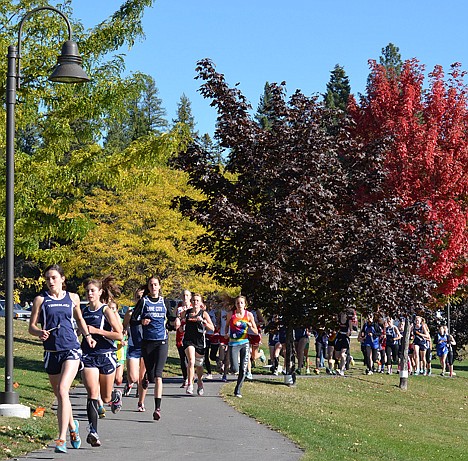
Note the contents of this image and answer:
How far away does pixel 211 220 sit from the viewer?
2080 cm

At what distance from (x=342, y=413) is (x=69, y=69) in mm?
8806

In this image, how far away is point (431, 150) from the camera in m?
27.0

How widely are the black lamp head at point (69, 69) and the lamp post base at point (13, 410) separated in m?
4.35

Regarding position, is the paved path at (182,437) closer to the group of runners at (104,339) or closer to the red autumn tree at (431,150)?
the group of runners at (104,339)

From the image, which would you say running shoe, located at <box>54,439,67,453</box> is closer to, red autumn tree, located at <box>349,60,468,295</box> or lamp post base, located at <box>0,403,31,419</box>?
lamp post base, located at <box>0,403,31,419</box>

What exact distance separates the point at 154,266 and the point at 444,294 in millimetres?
15656

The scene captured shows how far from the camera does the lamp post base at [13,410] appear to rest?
42.0 feet

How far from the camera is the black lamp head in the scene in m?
13.2

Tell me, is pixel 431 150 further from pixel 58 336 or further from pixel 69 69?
pixel 58 336


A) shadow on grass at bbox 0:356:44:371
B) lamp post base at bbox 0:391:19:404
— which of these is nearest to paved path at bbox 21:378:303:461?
lamp post base at bbox 0:391:19:404

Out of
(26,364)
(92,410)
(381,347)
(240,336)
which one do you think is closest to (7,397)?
(92,410)

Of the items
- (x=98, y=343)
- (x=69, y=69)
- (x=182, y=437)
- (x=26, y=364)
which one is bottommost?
(x=182, y=437)

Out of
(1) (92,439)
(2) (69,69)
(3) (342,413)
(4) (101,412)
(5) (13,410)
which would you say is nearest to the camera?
(1) (92,439)

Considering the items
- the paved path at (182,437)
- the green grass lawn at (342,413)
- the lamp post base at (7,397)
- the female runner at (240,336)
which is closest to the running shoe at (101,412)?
the paved path at (182,437)
